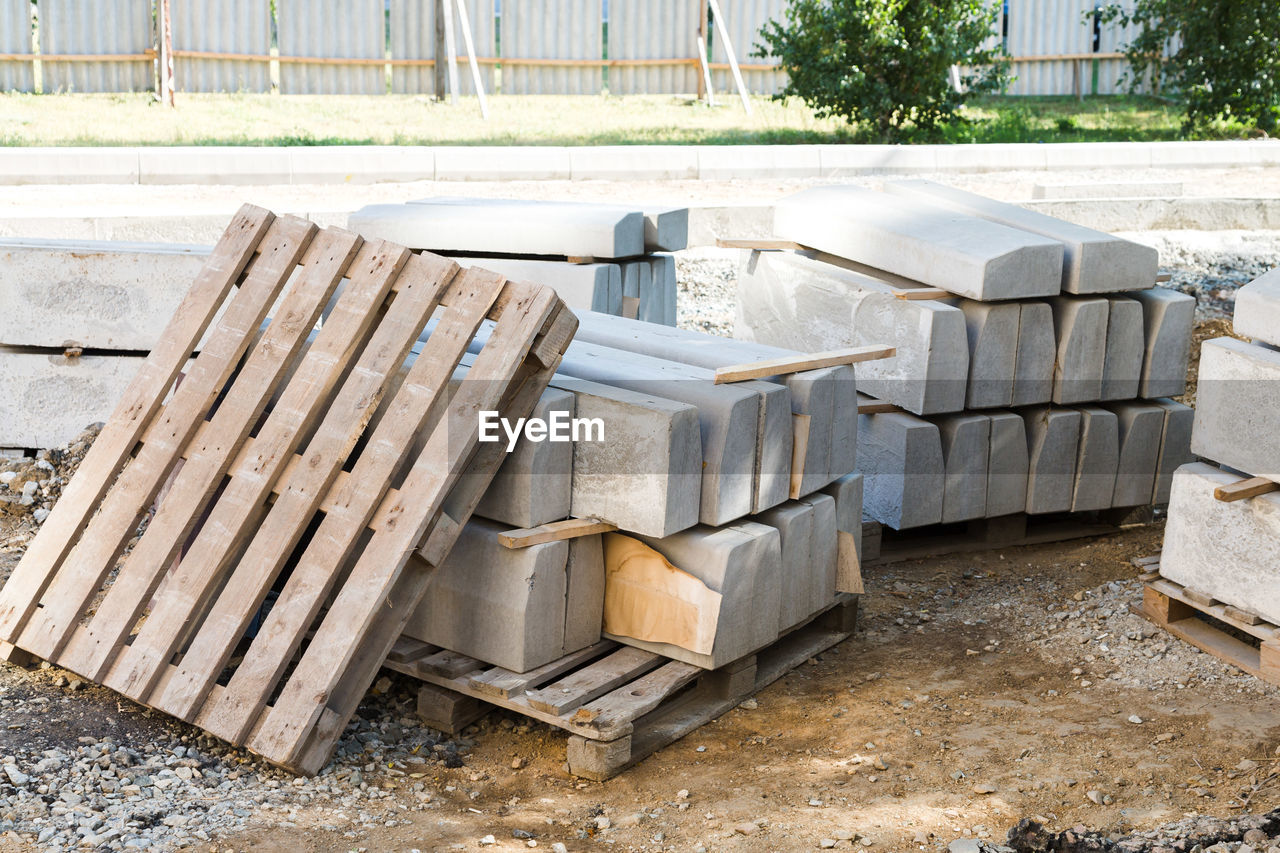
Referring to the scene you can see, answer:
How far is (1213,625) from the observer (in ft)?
15.0

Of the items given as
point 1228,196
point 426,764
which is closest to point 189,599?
point 426,764

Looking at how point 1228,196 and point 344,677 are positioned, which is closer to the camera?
point 344,677

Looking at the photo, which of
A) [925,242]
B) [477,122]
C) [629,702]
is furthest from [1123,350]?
[477,122]

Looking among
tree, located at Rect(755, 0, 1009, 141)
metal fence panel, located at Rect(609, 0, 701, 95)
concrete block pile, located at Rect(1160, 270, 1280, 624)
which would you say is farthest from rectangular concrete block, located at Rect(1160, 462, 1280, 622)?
metal fence panel, located at Rect(609, 0, 701, 95)

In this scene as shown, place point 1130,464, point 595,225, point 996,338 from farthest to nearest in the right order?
1. point 595,225
2. point 1130,464
3. point 996,338

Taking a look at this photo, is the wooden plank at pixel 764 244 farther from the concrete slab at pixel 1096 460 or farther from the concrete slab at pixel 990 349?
the concrete slab at pixel 1096 460

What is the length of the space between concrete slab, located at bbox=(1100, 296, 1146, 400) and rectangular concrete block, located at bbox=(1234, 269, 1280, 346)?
845mm

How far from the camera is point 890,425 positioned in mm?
5004

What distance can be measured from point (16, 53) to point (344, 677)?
13832 mm

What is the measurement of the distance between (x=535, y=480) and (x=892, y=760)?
1361 millimetres

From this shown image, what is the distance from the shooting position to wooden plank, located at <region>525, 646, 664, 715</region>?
3.60m

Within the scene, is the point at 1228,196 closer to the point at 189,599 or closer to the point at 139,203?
the point at 139,203

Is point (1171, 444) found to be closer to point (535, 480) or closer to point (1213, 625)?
point (1213, 625)

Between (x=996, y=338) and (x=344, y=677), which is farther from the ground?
(x=996, y=338)
